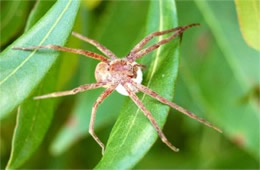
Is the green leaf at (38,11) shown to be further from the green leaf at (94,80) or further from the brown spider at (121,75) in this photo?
the green leaf at (94,80)

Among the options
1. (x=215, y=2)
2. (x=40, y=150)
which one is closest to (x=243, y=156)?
(x=215, y=2)

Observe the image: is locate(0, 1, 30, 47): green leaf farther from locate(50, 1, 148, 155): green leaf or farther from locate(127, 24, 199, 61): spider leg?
locate(127, 24, 199, 61): spider leg

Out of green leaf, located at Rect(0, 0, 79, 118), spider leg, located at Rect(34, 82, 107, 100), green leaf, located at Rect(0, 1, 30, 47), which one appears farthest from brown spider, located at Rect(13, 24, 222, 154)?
green leaf, located at Rect(0, 1, 30, 47)

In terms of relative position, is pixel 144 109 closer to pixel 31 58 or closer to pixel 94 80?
pixel 31 58

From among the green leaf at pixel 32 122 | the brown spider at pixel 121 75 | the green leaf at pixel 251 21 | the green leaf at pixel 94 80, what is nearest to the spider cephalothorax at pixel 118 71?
the brown spider at pixel 121 75

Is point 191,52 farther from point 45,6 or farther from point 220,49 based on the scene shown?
point 45,6

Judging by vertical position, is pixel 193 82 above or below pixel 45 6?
below
